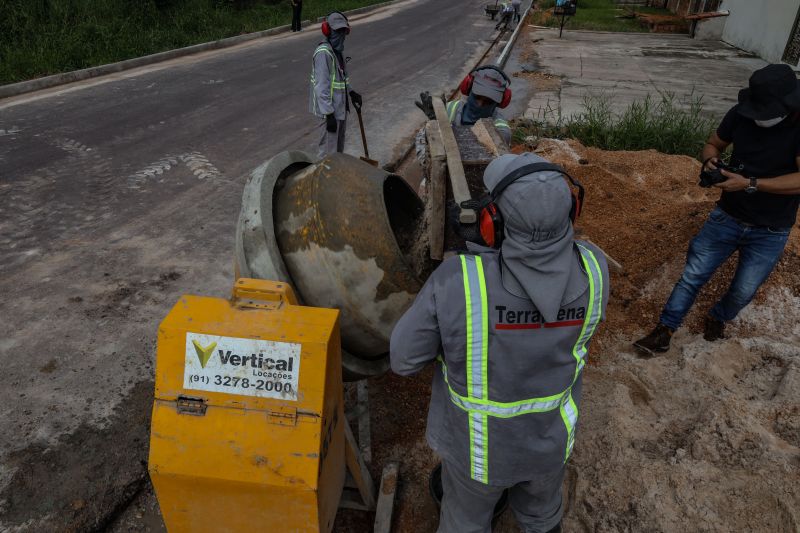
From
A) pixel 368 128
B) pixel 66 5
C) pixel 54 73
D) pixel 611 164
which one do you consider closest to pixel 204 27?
Result: pixel 66 5

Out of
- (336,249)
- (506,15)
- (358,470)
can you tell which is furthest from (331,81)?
(506,15)

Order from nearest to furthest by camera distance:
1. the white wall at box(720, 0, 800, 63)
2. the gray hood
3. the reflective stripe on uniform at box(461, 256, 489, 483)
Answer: the gray hood
the reflective stripe on uniform at box(461, 256, 489, 483)
the white wall at box(720, 0, 800, 63)

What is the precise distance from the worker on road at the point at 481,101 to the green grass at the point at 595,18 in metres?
18.1

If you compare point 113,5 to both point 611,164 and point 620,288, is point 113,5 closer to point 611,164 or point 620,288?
point 611,164

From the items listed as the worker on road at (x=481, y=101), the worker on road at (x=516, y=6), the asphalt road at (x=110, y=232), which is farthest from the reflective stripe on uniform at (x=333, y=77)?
the worker on road at (x=516, y=6)

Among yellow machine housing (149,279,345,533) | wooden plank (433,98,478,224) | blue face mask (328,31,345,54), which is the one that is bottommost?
yellow machine housing (149,279,345,533)

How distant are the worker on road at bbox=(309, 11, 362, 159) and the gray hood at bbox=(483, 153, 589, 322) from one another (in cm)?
431

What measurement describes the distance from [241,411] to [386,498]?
3.51ft

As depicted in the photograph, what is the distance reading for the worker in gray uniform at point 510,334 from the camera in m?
1.61

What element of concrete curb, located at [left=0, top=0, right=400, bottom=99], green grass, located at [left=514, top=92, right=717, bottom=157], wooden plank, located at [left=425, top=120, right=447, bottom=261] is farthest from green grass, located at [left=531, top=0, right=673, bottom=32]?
wooden plank, located at [left=425, top=120, right=447, bottom=261]

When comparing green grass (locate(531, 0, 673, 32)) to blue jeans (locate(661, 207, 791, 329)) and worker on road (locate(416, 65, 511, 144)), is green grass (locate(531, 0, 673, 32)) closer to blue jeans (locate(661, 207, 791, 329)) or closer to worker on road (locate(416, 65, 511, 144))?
worker on road (locate(416, 65, 511, 144))

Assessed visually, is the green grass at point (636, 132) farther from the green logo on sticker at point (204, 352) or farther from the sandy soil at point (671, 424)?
the green logo on sticker at point (204, 352)

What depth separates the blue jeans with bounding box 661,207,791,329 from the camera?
315 cm

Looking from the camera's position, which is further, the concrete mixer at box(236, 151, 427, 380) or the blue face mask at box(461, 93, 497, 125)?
the blue face mask at box(461, 93, 497, 125)
